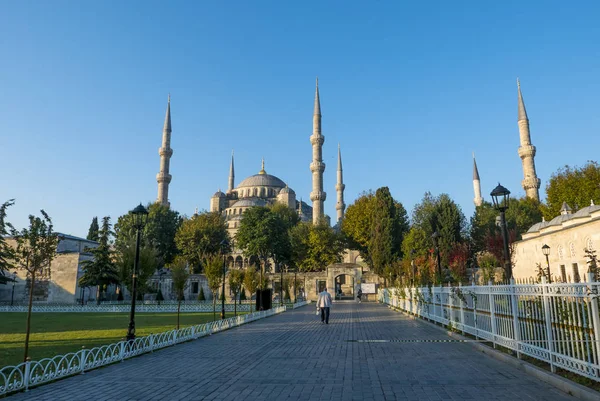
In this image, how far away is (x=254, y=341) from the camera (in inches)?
400

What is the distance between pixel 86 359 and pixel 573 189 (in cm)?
4322

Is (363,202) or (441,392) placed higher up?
(363,202)

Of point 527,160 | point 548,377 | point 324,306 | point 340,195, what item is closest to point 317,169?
point 340,195

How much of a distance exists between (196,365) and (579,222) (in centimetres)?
2658

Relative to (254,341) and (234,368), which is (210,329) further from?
(234,368)

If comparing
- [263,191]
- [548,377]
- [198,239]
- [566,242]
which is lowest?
[548,377]

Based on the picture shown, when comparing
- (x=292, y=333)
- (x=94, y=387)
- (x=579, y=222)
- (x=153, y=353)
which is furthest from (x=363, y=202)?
(x=94, y=387)

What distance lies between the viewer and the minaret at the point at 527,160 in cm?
4669

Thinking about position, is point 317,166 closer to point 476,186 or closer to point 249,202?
point 249,202

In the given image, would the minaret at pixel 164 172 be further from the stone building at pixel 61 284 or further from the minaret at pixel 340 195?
the minaret at pixel 340 195

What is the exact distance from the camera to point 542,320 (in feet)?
19.6

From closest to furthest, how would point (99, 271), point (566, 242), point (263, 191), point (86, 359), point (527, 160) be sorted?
point (86, 359), point (566, 242), point (99, 271), point (527, 160), point (263, 191)

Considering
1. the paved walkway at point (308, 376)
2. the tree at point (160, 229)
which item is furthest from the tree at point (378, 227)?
the paved walkway at point (308, 376)

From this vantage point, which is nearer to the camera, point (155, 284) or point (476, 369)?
point (476, 369)
